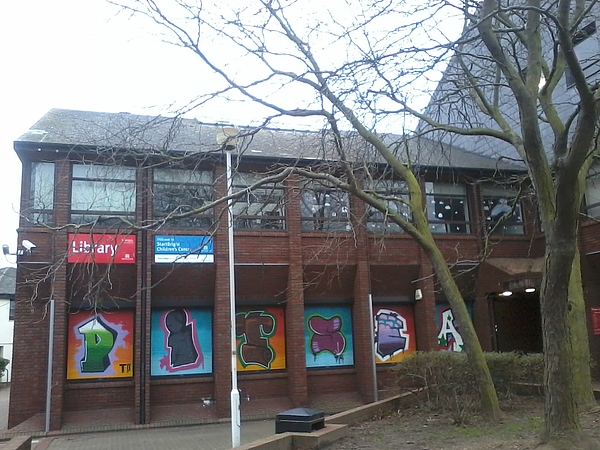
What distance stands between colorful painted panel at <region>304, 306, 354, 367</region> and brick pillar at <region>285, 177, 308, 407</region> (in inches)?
36.7

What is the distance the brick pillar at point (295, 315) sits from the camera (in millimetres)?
16328

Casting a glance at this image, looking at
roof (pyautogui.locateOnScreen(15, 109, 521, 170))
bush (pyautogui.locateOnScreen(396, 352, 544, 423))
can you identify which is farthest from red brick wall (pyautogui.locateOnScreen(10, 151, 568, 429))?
bush (pyautogui.locateOnScreen(396, 352, 544, 423))

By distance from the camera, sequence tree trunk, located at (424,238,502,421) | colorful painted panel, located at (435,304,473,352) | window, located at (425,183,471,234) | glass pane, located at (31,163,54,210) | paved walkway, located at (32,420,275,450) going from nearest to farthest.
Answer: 1. tree trunk, located at (424,238,502,421)
2. paved walkway, located at (32,420,275,450)
3. glass pane, located at (31,163,54,210)
4. window, located at (425,183,471,234)
5. colorful painted panel, located at (435,304,473,352)

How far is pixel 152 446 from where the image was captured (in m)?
12.3

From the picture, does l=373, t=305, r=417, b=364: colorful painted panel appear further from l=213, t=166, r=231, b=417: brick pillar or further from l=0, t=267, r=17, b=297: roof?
l=0, t=267, r=17, b=297: roof

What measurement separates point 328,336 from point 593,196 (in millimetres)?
8779

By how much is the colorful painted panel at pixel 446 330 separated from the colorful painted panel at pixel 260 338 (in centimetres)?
525

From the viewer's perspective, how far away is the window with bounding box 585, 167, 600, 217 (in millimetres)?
17297

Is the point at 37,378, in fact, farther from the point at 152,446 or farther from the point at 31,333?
the point at 152,446

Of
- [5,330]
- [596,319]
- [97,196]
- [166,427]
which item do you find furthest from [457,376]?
[5,330]

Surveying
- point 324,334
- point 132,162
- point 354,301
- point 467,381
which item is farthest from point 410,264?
point 132,162

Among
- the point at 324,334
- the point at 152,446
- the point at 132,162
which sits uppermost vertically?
the point at 132,162

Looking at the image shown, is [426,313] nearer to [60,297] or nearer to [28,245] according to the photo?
[60,297]

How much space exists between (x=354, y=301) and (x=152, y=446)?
7.54m
